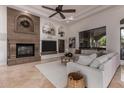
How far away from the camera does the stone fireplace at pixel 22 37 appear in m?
5.04

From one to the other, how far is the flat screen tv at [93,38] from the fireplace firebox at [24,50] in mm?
3787

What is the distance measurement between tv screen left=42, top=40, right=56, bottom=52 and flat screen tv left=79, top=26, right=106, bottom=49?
A: 87.4 inches

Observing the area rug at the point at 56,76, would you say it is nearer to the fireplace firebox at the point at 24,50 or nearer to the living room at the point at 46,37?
the living room at the point at 46,37

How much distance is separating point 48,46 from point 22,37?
220 centimetres

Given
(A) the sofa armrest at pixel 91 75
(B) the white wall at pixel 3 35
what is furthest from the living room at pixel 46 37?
(A) the sofa armrest at pixel 91 75

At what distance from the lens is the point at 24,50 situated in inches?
227

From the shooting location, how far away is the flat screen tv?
5.73 metres

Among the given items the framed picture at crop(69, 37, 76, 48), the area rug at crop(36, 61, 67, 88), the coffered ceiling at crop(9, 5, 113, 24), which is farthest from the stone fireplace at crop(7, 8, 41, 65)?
the framed picture at crop(69, 37, 76, 48)

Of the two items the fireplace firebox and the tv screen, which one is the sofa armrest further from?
the tv screen

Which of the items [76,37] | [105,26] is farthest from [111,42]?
[76,37]

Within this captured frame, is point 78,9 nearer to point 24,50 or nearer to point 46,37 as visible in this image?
point 46,37

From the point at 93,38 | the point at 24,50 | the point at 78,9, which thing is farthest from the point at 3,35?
the point at 93,38

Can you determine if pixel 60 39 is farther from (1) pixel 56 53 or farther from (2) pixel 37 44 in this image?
(2) pixel 37 44

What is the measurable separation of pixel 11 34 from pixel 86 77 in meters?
4.70
